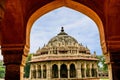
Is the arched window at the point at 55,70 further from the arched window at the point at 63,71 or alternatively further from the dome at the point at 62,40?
the dome at the point at 62,40

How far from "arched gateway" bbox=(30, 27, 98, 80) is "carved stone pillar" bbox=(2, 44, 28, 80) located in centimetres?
2303

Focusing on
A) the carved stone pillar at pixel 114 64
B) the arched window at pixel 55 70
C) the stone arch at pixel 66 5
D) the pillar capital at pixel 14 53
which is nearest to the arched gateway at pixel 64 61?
the arched window at pixel 55 70

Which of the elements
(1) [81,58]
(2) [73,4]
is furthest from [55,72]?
(2) [73,4]

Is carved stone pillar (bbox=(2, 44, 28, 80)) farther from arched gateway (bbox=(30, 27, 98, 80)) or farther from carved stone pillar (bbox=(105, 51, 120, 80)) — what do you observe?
arched gateway (bbox=(30, 27, 98, 80))

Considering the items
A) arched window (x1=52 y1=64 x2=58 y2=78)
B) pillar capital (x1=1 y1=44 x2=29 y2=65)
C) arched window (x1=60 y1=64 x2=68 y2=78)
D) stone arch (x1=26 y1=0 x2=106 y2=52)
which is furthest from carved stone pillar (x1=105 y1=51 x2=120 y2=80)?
arched window (x1=60 y1=64 x2=68 y2=78)

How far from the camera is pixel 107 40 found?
→ 5.53 metres

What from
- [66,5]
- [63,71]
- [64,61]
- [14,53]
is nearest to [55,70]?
[63,71]

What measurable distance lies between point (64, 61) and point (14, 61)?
2375 cm

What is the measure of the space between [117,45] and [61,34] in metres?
27.0

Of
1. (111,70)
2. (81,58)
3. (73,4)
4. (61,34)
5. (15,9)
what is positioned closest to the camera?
(111,70)

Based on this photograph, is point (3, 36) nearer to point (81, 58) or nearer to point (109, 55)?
point (109, 55)

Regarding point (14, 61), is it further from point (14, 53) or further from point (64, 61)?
point (64, 61)

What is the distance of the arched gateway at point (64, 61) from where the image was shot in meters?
28.8

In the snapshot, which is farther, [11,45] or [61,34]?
[61,34]
